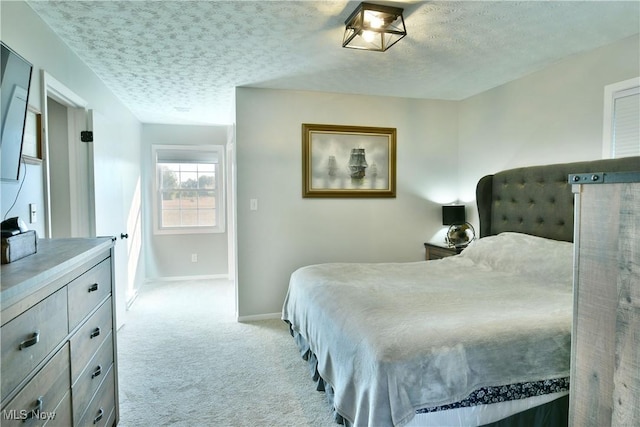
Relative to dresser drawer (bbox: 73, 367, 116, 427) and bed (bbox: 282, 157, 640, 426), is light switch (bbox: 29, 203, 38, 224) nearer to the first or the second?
dresser drawer (bbox: 73, 367, 116, 427)

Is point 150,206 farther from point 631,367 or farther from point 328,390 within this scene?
point 631,367

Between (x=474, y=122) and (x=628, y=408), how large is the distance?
11.5 feet

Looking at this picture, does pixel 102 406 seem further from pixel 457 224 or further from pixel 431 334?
pixel 457 224

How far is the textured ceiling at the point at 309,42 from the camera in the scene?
2117 mm

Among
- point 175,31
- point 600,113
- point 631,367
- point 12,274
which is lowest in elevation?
point 631,367

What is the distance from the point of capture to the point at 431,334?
1.63 meters

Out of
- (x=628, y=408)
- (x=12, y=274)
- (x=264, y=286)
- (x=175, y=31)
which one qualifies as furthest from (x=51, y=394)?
(x=264, y=286)

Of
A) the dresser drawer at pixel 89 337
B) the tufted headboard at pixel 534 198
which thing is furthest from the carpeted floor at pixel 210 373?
the tufted headboard at pixel 534 198

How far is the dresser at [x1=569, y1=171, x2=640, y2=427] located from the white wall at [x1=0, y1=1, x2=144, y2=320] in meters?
2.46

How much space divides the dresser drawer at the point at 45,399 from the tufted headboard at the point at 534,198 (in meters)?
3.14

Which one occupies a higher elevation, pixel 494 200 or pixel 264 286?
pixel 494 200

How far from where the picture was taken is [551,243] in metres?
2.70

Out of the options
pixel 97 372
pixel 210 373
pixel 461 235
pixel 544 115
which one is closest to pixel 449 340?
pixel 97 372

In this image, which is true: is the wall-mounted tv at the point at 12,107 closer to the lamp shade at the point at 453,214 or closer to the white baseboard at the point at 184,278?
the lamp shade at the point at 453,214
